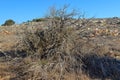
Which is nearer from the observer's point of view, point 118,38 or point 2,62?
point 2,62

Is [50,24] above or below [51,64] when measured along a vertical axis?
above

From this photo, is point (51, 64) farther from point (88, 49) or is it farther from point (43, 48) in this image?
point (88, 49)

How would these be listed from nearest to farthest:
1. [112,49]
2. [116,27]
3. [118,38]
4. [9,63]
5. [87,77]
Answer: [87,77]
[9,63]
[112,49]
[118,38]
[116,27]

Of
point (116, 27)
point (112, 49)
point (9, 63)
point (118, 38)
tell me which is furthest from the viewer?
point (116, 27)

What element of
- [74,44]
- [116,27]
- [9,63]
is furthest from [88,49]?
[116,27]

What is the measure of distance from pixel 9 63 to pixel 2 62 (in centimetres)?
48

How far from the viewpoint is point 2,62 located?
550 inches

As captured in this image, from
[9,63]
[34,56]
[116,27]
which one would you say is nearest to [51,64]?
[34,56]

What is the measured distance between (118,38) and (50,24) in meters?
7.25

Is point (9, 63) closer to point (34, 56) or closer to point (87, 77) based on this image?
point (34, 56)

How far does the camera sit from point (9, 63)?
13.6 meters

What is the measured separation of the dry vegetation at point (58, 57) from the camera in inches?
500

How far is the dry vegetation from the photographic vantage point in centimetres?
1269

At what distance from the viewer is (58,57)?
13188 mm
